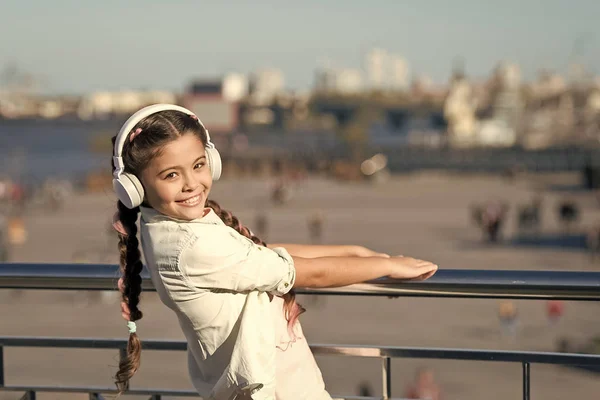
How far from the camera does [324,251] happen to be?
100.0 inches

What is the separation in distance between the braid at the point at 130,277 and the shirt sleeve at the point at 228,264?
0.62 feet

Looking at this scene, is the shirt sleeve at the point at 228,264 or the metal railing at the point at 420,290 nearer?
the shirt sleeve at the point at 228,264

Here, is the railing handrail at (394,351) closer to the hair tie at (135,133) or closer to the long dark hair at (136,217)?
the long dark hair at (136,217)

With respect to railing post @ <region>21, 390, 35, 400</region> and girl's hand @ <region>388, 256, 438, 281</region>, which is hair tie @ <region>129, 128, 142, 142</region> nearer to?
girl's hand @ <region>388, 256, 438, 281</region>

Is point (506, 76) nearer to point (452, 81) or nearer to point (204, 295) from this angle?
point (452, 81)

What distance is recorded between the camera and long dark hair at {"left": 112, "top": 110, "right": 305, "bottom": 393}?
2135 mm

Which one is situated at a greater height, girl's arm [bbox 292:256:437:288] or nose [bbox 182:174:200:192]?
nose [bbox 182:174:200:192]

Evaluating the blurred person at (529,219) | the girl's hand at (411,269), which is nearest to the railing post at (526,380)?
the girl's hand at (411,269)

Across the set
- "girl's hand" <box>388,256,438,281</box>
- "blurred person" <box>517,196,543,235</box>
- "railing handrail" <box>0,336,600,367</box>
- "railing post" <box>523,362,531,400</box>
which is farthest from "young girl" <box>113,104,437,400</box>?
"blurred person" <box>517,196,543,235</box>

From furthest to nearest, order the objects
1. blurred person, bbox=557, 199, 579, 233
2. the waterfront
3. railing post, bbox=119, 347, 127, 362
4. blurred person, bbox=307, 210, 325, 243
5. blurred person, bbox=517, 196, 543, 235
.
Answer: blurred person, bbox=517, 196, 543, 235, blurred person, bbox=307, 210, 325, 243, blurred person, bbox=557, 199, 579, 233, the waterfront, railing post, bbox=119, 347, 127, 362

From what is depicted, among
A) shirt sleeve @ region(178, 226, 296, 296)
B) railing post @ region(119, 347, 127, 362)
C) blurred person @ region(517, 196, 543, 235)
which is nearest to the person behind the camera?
shirt sleeve @ region(178, 226, 296, 296)

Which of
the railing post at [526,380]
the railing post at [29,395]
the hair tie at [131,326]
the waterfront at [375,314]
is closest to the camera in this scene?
the hair tie at [131,326]

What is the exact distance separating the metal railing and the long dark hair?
10.1 inches

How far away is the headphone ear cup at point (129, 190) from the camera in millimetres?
2098
